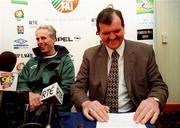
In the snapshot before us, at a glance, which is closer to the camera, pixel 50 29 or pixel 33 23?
pixel 50 29

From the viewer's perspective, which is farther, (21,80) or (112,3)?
(112,3)

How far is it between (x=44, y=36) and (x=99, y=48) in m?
1.16

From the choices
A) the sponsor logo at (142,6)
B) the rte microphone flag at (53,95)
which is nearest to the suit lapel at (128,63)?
the rte microphone flag at (53,95)

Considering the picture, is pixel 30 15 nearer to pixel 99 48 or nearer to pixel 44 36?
pixel 44 36

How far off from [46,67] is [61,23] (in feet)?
2.26

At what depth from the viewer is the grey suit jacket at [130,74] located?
2092 millimetres

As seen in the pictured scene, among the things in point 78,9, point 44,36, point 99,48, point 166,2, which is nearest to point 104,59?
point 99,48

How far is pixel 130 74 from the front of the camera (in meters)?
2.14

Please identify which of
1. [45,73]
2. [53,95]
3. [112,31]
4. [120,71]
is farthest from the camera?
[45,73]

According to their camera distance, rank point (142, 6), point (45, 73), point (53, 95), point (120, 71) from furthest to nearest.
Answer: point (142, 6), point (45, 73), point (120, 71), point (53, 95)

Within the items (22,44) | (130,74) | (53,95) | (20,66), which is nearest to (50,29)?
(22,44)

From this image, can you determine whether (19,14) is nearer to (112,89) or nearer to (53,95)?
(112,89)

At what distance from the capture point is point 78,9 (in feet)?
11.6

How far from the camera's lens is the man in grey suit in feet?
6.62
